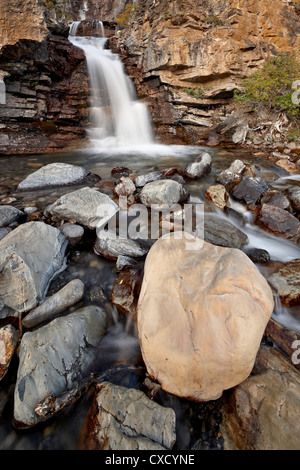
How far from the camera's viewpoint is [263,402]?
1.51 meters

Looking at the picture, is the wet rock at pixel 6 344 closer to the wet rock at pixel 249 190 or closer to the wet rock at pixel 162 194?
the wet rock at pixel 162 194

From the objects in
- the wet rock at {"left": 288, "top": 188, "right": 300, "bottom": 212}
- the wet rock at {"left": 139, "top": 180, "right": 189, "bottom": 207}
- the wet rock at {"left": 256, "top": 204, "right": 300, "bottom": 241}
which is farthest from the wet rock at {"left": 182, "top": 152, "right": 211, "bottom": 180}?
the wet rock at {"left": 288, "top": 188, "right": 300, "bottom": 212}

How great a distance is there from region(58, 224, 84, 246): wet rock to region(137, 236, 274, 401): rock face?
Answer: 1.75m

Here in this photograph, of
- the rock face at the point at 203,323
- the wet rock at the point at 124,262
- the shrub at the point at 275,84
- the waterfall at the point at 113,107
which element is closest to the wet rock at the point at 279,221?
the rock face at the point at 203,323

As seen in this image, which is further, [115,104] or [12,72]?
[115,104]

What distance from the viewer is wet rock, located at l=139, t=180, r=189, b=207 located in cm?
404

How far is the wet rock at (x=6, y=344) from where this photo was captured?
1803 millimetres

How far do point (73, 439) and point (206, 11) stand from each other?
54.1 ft

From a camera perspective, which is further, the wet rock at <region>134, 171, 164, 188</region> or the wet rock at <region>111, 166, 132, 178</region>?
the wet rock at <region>111, 166, 132, 178</region>

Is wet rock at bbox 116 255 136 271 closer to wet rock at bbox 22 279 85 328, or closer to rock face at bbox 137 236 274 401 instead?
wet rock at bbox 22 279 85 328

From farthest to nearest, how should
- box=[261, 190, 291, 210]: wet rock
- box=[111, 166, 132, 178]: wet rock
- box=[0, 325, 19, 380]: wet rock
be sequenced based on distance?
box=[111, 166, 132, 178]: wet rock
box=[261, 190, 291, 210]: wet rock
box=[0, 325, 19, 380]: wet rock
